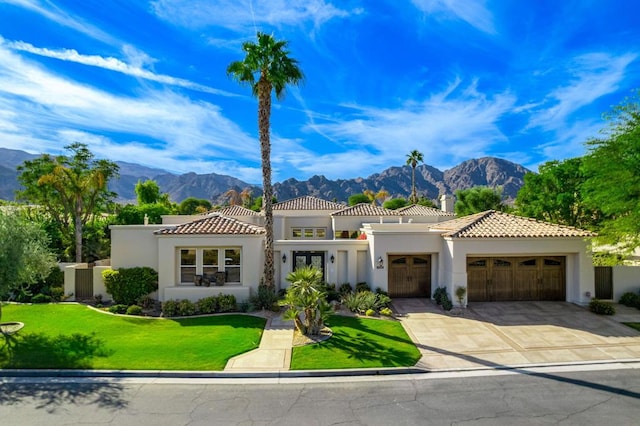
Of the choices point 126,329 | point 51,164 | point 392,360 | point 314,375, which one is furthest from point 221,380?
point 51,164

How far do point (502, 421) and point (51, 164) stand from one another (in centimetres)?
3244

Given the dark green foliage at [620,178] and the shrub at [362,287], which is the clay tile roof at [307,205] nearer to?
the shrub at [362,287]

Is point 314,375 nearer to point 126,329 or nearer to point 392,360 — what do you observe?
point 392,360

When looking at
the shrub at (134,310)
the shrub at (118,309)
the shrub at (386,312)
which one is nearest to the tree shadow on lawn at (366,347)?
the shrub at (386,312)

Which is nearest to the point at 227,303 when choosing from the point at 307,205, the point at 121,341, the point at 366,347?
Result: the point at 121,341

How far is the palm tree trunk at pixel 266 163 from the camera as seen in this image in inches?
692

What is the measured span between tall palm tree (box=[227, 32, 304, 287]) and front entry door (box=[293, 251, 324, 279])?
85.7 inches

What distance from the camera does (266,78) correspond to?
1742cm

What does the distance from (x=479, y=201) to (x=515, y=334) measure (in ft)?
96.5

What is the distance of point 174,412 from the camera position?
321 inches

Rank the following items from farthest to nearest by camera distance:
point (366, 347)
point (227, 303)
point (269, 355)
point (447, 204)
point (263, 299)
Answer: point (447, 204)
point (263, 299)
point (227, 303)
point (366, 347)
point (269, 355)

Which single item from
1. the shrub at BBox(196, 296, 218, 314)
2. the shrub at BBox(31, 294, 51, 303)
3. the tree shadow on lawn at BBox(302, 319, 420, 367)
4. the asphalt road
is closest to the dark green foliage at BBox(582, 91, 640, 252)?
the asphalt road

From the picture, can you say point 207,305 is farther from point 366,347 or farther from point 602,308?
point 602,308

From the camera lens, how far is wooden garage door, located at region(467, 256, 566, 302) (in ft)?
59.5
